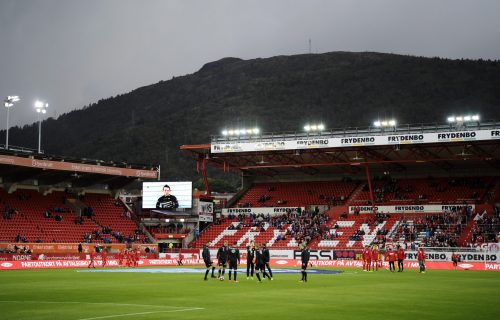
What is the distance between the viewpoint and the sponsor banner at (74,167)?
208 feet

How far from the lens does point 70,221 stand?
230 feet

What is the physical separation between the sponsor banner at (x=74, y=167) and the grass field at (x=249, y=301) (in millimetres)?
33070

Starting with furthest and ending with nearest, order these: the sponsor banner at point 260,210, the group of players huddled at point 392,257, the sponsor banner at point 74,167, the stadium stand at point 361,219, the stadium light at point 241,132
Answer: the sponsor banner at point 260,210 < the stadium light at point 241,132 < the stadium stand at point 361,219 < the sponsor banner at point 74,167 < the group of players huddled at point 392,257

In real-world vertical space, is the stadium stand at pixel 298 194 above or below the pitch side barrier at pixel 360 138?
below

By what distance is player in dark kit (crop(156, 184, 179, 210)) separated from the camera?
2985 inches

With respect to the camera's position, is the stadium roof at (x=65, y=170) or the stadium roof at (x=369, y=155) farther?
the stadium roof at (x=369, y=155)

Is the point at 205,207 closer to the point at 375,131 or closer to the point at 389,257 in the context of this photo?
the point at 375,131

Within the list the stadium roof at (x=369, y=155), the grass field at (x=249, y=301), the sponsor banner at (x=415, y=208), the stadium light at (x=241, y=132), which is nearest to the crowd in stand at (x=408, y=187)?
the stadium roof at (x=369, y=155)

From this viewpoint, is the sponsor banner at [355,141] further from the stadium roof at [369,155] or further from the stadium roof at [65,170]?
the stadium roof at [65,170]

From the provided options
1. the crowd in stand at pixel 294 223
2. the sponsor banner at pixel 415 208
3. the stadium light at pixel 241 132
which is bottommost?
the crowd in stand at pixel 294 223

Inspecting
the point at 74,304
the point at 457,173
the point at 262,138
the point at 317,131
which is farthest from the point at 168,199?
the point at 74,304

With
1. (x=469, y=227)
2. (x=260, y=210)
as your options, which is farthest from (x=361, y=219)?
(x=260, y=210)

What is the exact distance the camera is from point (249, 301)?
2317 cm

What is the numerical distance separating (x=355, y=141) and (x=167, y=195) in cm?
2261
